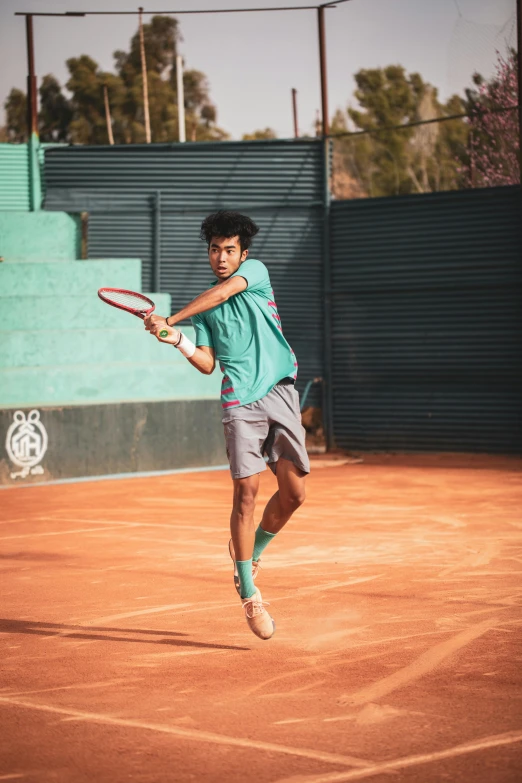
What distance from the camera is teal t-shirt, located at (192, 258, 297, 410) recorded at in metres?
5.38

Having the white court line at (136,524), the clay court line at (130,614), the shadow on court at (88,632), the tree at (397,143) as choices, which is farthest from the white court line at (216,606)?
the tree at (397,143)

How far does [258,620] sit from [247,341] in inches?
53.6

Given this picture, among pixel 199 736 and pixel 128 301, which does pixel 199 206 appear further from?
pixel 199 736

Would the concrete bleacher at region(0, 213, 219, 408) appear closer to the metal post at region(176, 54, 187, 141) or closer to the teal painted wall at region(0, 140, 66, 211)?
the teal painted wall at region(0, 140, 66, 211)

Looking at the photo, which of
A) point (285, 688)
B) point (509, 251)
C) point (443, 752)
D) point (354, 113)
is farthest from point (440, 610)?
point (354, 113)

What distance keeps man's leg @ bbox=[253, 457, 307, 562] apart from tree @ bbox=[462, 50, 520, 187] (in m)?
22.9

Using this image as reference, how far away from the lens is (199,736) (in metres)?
3.81

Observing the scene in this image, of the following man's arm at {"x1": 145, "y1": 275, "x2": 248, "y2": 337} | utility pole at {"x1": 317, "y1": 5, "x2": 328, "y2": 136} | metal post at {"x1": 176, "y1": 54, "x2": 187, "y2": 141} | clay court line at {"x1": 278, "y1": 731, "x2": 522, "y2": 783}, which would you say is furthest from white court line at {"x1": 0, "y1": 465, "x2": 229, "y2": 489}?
metal post at {"x1": 176, "y1": 54, "x2": 187, "y2": 141}

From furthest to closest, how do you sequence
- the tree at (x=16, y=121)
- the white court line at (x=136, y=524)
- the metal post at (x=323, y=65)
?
the tree at (x=16, y=121), the metal post at (x=323, y=65), the white court line at (x=136, y=524)

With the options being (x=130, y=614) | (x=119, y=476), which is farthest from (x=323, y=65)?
(x=130, y=614)

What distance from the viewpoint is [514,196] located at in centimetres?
1602

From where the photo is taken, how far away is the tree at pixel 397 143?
4616 centimetres

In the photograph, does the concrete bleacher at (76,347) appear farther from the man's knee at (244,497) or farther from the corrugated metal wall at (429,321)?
the man's knee at (244,497)

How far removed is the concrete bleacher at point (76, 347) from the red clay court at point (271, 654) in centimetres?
481
